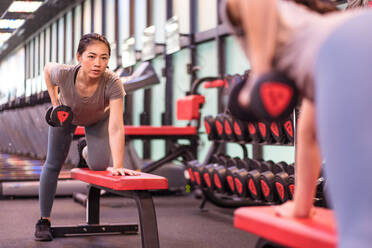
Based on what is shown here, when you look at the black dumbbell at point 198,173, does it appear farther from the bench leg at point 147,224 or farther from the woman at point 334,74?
the woman at point 334,74

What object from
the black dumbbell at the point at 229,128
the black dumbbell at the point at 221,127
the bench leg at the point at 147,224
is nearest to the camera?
the bench leg at the point at 147,224

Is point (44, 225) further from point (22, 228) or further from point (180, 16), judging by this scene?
point (180, 16)

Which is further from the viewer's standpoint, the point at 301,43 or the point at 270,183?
the point at 270,183

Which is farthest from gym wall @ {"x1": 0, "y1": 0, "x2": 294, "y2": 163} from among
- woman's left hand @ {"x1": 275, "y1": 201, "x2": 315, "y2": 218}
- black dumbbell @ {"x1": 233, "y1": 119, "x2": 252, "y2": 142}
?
woman's left hand @ {"x1": 275, "y1": 201, "x2": 315, "y2": 218}

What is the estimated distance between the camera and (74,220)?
4.30 meters

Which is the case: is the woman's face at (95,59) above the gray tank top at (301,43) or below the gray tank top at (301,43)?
above

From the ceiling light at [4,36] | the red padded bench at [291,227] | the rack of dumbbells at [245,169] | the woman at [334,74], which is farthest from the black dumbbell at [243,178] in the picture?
the ceiling light at [4,36]

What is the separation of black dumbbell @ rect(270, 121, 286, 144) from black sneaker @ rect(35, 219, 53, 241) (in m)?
1.68

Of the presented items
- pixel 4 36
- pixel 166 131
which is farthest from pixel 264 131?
pixel 4 36

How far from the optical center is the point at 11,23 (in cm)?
600

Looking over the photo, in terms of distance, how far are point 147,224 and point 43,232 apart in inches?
43.6

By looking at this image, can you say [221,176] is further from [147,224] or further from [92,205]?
[147,224]

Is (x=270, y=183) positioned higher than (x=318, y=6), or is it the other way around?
(x=318, y=6)

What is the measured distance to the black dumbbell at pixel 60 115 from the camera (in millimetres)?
3002
